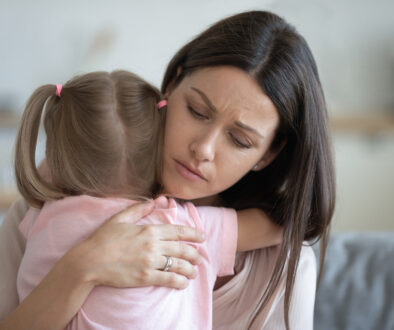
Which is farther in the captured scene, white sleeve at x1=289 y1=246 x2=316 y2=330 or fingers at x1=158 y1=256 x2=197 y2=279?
white sleeve at x1=289 y1=246 x2=316 y2=330

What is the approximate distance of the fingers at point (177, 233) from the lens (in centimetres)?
101

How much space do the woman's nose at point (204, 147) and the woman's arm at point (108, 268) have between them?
0.51 ft

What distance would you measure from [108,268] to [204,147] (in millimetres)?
313

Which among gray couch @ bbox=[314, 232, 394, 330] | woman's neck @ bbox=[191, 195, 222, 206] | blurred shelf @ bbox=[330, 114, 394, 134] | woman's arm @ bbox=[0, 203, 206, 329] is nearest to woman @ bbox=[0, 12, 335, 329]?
woman's arm @ bbox=[0, 203, 206, 329]

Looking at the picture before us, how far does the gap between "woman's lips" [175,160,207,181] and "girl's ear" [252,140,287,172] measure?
0.21 metres

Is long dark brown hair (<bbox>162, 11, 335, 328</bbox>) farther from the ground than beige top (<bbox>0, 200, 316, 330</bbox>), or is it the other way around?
long dark brown hair (<bbox>162, 11, 335, 328</bbox>)

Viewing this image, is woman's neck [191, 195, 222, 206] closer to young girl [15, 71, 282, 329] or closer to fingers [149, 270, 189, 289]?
young girl [15, 71, 282, 329]

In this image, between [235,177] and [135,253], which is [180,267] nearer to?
[135,253]

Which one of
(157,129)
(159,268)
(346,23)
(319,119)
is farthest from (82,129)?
(346,23)

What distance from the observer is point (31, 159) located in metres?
1.09

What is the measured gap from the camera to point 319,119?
1.18 meters

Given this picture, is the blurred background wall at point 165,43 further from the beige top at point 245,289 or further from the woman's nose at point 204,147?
the woman's nose at point 204,147

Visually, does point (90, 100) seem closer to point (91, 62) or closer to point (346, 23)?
point (91, 62)

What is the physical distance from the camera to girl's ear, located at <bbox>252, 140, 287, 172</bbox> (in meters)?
1.22
